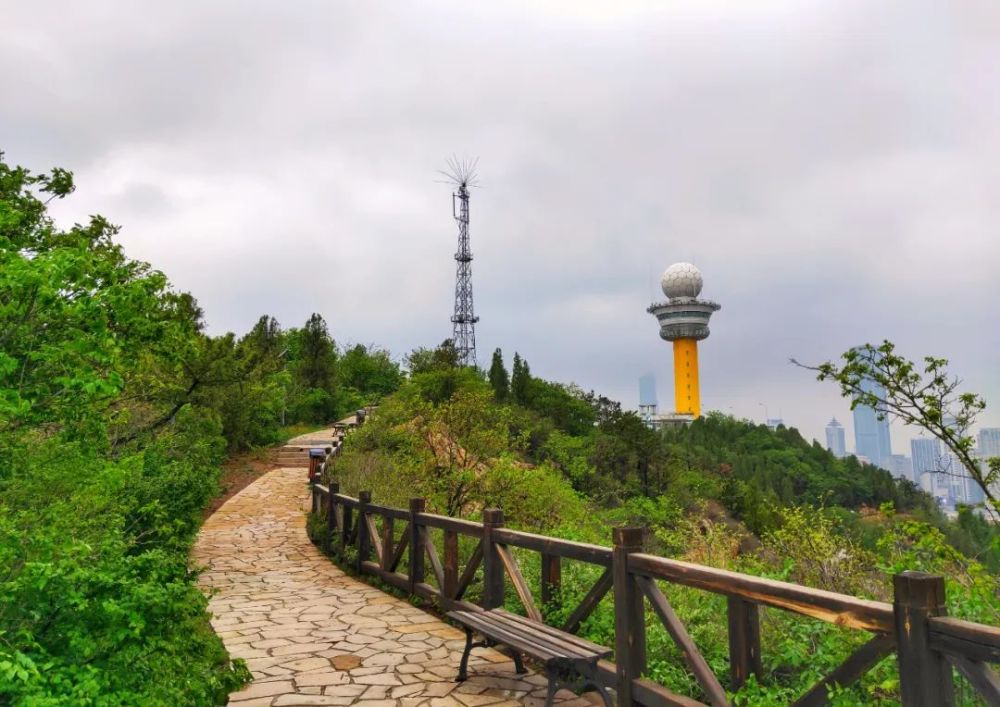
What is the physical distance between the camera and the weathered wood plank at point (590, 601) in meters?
4.42

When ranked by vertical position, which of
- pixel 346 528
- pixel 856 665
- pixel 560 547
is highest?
pixel 560 547

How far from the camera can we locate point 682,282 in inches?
2867

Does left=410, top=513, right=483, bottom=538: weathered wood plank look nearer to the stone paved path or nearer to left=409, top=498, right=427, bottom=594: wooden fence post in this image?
left=409, top=498, right=427, bottom=594: wooden fence post

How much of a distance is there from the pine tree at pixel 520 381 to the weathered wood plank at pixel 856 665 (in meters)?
35.8

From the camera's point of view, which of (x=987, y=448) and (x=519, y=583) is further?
(x=519, y=583)

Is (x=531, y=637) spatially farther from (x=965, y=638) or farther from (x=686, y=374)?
(x=686, y=374)

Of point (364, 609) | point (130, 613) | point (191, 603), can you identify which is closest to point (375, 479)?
point (364, 609)

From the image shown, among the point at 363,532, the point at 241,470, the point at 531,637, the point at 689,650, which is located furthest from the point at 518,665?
the point at 241,470

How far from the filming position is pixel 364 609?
757 cm

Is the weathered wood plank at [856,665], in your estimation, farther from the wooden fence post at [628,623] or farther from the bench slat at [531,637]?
the bench slat at [531,637]

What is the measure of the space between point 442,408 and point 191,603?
9.82 m

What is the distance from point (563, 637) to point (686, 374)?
2951 inches

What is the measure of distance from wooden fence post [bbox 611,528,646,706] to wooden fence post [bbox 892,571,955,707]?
1.63 m

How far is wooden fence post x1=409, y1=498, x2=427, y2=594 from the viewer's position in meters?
7.58
